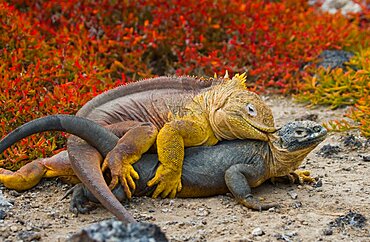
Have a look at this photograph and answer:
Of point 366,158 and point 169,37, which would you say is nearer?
point 366,158

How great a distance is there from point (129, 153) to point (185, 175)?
49cm

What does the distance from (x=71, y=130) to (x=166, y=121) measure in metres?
0.85

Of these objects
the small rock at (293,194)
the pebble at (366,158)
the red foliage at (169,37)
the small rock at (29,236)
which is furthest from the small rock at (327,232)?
the red foliage at (169,37)

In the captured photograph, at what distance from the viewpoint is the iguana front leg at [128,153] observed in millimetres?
5180

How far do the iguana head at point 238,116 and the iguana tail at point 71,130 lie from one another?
0.81 metres

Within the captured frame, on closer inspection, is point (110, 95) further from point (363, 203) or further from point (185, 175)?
point (363, 203)

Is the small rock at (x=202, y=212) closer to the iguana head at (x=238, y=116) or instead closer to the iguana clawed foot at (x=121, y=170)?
the iguana clawed foot at (x=121, y=170)

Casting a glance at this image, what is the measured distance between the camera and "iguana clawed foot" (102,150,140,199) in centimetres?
516

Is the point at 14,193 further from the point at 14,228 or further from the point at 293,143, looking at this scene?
the point at 293,143

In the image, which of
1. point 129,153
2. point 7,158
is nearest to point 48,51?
point 7,158

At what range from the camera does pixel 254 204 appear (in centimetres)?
520

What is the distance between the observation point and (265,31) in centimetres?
913

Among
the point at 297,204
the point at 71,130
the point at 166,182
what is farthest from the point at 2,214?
the point at 297,204

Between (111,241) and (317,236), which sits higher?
(111,241)
